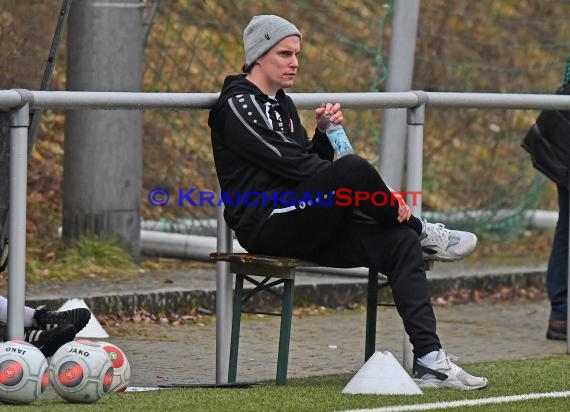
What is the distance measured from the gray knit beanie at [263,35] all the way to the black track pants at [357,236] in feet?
2.04

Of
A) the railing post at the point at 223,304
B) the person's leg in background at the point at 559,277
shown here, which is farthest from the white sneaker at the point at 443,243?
the person's leg in background at the point at 559,277

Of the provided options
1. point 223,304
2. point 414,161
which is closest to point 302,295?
point 414,161

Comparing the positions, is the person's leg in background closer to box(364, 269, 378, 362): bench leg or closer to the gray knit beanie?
box(364, 269, 378, 362): bench leg

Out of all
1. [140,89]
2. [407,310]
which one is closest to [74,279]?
[140,89]

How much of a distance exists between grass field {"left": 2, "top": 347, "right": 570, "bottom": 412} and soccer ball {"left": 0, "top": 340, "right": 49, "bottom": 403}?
0.15 ft

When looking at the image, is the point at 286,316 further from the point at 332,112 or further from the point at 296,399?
the point at 332,112

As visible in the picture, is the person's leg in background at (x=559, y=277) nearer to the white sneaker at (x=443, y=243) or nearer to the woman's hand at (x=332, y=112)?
the white sneaker at (x=443, y=243)

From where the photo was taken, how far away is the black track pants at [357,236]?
6.12 m

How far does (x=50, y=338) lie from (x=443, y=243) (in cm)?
164

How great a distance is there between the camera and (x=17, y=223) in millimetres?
5879

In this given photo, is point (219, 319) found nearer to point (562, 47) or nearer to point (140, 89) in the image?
point (140, 89)

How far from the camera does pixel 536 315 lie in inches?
385

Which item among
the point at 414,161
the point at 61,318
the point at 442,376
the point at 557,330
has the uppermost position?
the point at 414,161

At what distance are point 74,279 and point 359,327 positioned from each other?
65.1 inches
